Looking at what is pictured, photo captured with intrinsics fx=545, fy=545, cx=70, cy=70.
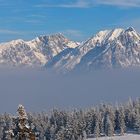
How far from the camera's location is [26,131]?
23.7 metres

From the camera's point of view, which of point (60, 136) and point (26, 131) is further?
point (60, 136)

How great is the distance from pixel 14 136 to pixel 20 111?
53.4 inches

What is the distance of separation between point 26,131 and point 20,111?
1.20 meters

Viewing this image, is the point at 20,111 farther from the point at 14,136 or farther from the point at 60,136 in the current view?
the point at 60,136

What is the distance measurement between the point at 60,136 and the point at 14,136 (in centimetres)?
16487

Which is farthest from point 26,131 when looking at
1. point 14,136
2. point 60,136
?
point 60,136

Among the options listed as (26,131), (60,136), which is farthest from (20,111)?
(60,136)

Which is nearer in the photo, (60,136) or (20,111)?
(20,111)

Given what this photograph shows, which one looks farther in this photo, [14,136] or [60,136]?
[60,136]

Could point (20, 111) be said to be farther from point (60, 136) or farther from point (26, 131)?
point (60, 136)

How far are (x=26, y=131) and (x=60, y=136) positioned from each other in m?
165

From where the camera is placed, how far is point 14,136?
23.6 metres

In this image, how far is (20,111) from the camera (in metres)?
22.9

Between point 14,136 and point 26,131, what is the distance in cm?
56
